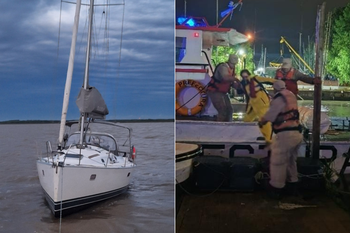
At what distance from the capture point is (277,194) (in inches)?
121

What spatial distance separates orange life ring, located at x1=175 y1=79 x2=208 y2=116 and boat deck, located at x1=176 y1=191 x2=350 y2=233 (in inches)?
28.1

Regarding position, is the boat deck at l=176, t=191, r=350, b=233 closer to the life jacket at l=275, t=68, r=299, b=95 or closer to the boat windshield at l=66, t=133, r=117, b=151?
the life jacket at l=275, t=68, r=299, b=95

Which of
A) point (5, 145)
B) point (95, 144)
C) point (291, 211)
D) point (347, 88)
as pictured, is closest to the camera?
point (291, 211)

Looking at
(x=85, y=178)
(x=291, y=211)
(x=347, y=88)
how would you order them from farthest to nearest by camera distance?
(x=85, y=178) < (x=347, y=88) < (x=291, y=211)

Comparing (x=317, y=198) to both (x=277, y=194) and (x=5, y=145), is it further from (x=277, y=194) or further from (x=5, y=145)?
(x=5, y=145)

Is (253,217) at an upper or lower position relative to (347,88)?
lower

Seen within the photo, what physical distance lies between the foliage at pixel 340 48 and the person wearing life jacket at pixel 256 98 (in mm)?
565

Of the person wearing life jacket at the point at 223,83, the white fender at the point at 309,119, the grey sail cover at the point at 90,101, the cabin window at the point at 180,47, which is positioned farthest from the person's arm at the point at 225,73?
the grey sail cover at the point at 90,101

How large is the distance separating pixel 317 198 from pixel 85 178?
7.43ft

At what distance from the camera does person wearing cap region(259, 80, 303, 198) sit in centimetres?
306

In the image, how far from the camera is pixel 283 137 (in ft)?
10.1

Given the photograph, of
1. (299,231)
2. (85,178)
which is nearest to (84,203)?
(85,178)

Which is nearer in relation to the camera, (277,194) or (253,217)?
(253,217)

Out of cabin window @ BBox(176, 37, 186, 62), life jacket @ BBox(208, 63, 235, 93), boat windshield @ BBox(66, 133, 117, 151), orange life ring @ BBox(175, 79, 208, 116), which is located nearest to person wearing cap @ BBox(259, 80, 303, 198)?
life jacket @ BBox(208, 63, 235, 93)
